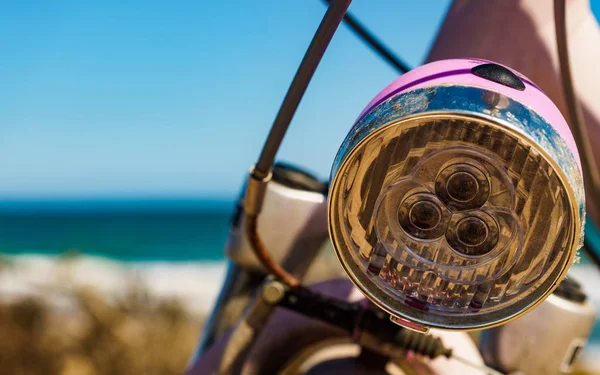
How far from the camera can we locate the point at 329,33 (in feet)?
2.48

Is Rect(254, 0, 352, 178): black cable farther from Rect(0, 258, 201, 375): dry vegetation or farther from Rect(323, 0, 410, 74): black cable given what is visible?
Rect(0, 258, 201, 375): dry vegetation

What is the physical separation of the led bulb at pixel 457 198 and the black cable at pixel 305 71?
123 mm

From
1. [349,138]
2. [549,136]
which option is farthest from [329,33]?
[549,136]

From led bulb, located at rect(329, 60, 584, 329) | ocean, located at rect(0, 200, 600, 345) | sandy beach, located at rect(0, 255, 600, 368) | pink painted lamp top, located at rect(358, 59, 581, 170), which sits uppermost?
pink painted lamp top, located at rect(358, 59, 581, 170)

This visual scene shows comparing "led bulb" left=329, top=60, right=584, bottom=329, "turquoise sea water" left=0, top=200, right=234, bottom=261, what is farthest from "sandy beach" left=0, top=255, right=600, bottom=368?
"turquoise sea water" left=0, top=200, right=234, bottom=261

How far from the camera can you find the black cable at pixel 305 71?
749mm

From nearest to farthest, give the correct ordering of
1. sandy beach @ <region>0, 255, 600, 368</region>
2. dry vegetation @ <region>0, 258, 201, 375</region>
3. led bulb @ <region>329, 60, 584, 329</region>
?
1. led bulb @ <region>329, 60, 584, 329</region>
2. dry vegetation @ <region>0, 258, 201, 375</region>
3. sandy beach @ <region>0, 255, 600, 368</region>

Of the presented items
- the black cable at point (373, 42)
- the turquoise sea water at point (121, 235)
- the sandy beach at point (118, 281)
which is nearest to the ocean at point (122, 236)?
the turquoise sea water at point (121, 235)

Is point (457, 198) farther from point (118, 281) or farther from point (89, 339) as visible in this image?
point (118, 281)

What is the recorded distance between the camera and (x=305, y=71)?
2.55 ft

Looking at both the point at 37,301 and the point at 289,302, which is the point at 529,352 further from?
the point at 37,301

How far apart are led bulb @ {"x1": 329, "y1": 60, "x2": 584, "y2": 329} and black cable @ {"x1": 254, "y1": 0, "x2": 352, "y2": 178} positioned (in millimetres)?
123

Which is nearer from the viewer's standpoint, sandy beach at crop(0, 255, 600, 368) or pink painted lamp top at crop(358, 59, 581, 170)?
pink painted lamp top at crop(358, 59, 581, 170)

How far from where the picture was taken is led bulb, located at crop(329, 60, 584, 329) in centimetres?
61
